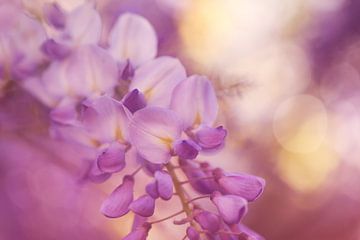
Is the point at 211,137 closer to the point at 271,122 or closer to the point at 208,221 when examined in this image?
the point at 208,221

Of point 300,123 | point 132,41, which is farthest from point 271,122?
point 132,41

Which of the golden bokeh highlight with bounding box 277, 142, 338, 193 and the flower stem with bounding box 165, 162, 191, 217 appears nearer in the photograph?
the flower stem with bounding box 165, 162, 191, 217

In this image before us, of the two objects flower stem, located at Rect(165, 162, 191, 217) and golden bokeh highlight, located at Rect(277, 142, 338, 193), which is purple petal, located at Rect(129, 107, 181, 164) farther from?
golden bokeh highlight, located at Rect(277, 142, 338, 193)

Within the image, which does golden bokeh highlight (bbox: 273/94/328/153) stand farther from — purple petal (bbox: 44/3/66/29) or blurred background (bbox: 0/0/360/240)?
purple petal (bbox: 44/3/66/29)

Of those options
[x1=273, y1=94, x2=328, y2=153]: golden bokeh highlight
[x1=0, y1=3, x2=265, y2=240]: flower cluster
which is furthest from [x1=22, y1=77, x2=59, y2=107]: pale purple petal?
[x1=273, y1=94, x2=328, y2=153]: golden bokeh highlight

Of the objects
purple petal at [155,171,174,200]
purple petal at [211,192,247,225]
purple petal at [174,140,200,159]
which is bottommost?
purple petal at [155,171,174,200]

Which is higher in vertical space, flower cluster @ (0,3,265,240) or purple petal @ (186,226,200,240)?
flower cluster @ (0,3,265,240)

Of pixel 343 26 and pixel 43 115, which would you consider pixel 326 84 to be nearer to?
pixel 343 26
